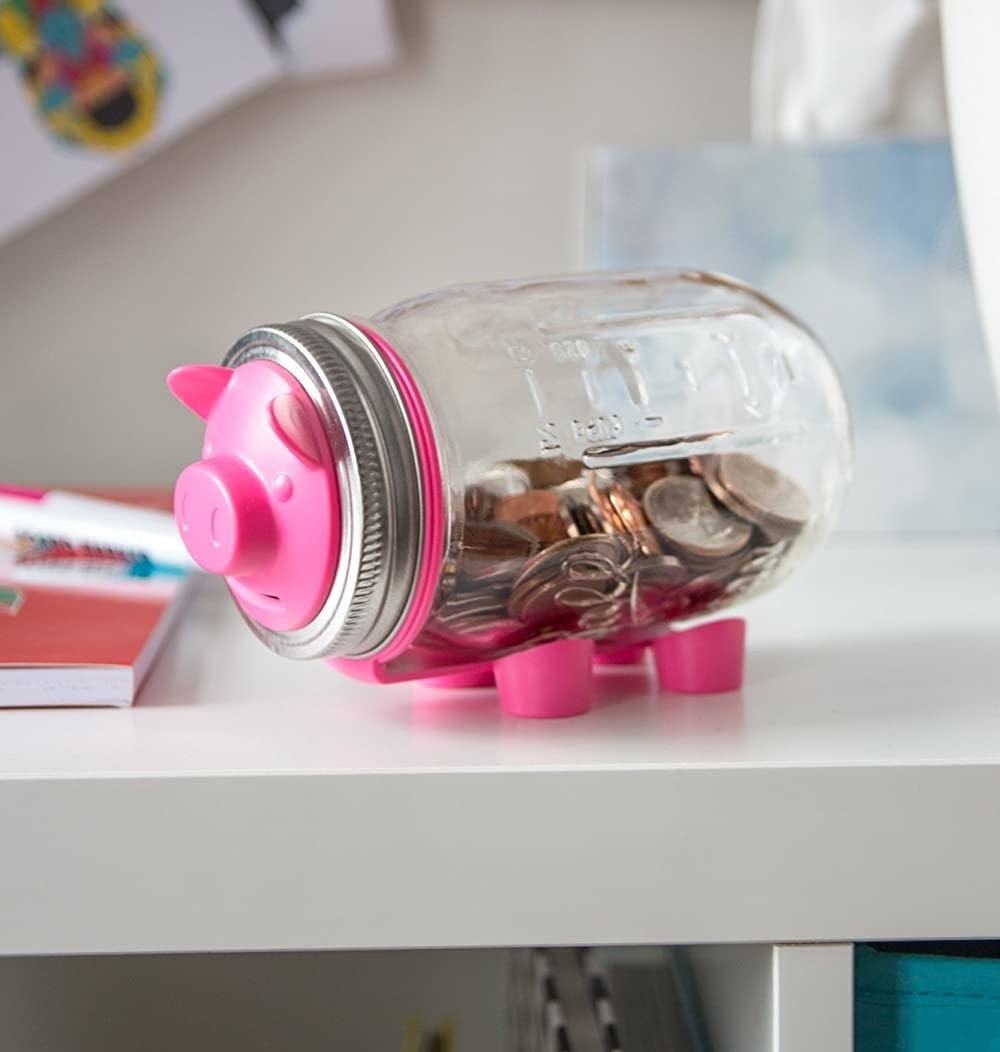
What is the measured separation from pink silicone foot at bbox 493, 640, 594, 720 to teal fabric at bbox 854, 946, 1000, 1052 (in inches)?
4.8

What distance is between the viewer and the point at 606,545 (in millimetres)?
466

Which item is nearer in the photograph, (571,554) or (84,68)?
(571,554)

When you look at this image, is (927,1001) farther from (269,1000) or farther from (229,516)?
(269,1000)

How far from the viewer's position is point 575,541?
460mm

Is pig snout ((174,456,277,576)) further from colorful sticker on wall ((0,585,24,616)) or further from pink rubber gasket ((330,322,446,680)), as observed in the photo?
colorful sticker on wall ((0,585,24,616))

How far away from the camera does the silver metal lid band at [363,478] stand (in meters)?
0.41

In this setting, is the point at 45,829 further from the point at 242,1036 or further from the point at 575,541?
the point at 242,1036

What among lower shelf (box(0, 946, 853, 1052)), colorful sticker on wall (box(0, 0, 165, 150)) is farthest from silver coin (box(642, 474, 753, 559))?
colorful sticker on wall (box(0, 0, 165, 150))

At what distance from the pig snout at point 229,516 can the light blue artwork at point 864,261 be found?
0.44 meters

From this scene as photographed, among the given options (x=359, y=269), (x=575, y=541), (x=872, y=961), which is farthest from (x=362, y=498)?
(x=359, y=269)

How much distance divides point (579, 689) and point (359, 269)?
53 centimetres

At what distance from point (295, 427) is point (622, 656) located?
18 cm

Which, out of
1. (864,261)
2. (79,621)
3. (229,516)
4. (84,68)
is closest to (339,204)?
(84,68)

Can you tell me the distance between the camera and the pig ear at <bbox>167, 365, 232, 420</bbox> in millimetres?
451
